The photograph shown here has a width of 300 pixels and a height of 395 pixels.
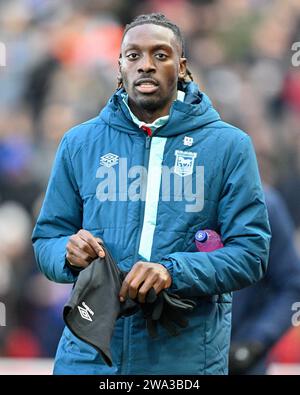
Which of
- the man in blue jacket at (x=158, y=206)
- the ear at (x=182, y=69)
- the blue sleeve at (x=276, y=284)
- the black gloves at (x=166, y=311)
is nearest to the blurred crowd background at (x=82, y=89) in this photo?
the blue sleeve at (x=276, y=284)

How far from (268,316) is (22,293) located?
142 centimetres

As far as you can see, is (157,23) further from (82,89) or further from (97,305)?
(82,89)

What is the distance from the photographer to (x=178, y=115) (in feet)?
7.90

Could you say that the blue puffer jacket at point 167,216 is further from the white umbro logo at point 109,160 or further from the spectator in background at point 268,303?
the spectator in background at point 268,303

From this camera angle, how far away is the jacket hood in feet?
7.91

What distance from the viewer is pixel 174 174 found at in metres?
2.38

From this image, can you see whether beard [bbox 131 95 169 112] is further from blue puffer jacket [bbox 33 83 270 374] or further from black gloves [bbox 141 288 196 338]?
black gloves [bbox 141 288 196 338]

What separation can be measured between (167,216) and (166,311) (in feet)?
0.82

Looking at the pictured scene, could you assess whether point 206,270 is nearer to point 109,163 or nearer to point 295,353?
point 109,163

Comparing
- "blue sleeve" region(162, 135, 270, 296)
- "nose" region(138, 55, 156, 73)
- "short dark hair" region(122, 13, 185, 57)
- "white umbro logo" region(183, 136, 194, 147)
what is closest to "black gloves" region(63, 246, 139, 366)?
"blue sleeve" region(162, 135, 270, 296)

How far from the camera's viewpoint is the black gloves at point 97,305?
7.19ft

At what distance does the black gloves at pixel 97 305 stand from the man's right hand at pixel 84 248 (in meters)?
0.02
